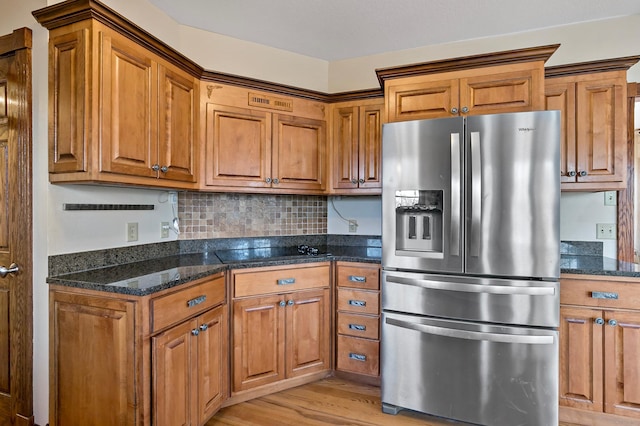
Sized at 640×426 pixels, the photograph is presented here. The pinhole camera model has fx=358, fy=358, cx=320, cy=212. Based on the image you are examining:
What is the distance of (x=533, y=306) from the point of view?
195cm

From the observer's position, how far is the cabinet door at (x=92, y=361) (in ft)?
5.21

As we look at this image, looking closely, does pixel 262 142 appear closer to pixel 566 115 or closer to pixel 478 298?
pixel 478 298

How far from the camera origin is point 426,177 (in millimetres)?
2111

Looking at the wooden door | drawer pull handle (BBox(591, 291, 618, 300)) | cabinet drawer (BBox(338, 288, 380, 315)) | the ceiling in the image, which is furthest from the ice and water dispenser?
the wooden door

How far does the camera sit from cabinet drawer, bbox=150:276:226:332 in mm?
1637

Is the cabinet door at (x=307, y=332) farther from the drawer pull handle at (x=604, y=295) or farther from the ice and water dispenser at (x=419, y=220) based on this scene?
the drawer pull handle at (x=604, y=295)

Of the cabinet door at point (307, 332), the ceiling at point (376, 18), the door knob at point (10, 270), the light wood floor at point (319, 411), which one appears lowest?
the light wood floor at point (319, 411)

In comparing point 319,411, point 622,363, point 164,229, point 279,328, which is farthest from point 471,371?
point 164,229

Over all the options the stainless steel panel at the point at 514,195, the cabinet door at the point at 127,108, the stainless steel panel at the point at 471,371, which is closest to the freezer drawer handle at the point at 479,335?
the stainless steel panel at the point at 471,371

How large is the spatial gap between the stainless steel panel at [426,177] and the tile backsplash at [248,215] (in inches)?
46.7

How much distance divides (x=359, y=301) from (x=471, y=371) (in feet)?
2.73

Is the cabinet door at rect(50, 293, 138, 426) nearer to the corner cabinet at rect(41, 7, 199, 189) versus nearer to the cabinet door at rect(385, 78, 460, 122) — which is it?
the corner cabinet at rect(41, 7, 199, 189)

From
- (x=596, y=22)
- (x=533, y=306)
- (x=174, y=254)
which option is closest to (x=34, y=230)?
(x=174, y=254)

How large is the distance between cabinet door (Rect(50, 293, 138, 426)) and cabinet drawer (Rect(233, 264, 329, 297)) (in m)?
0.77
